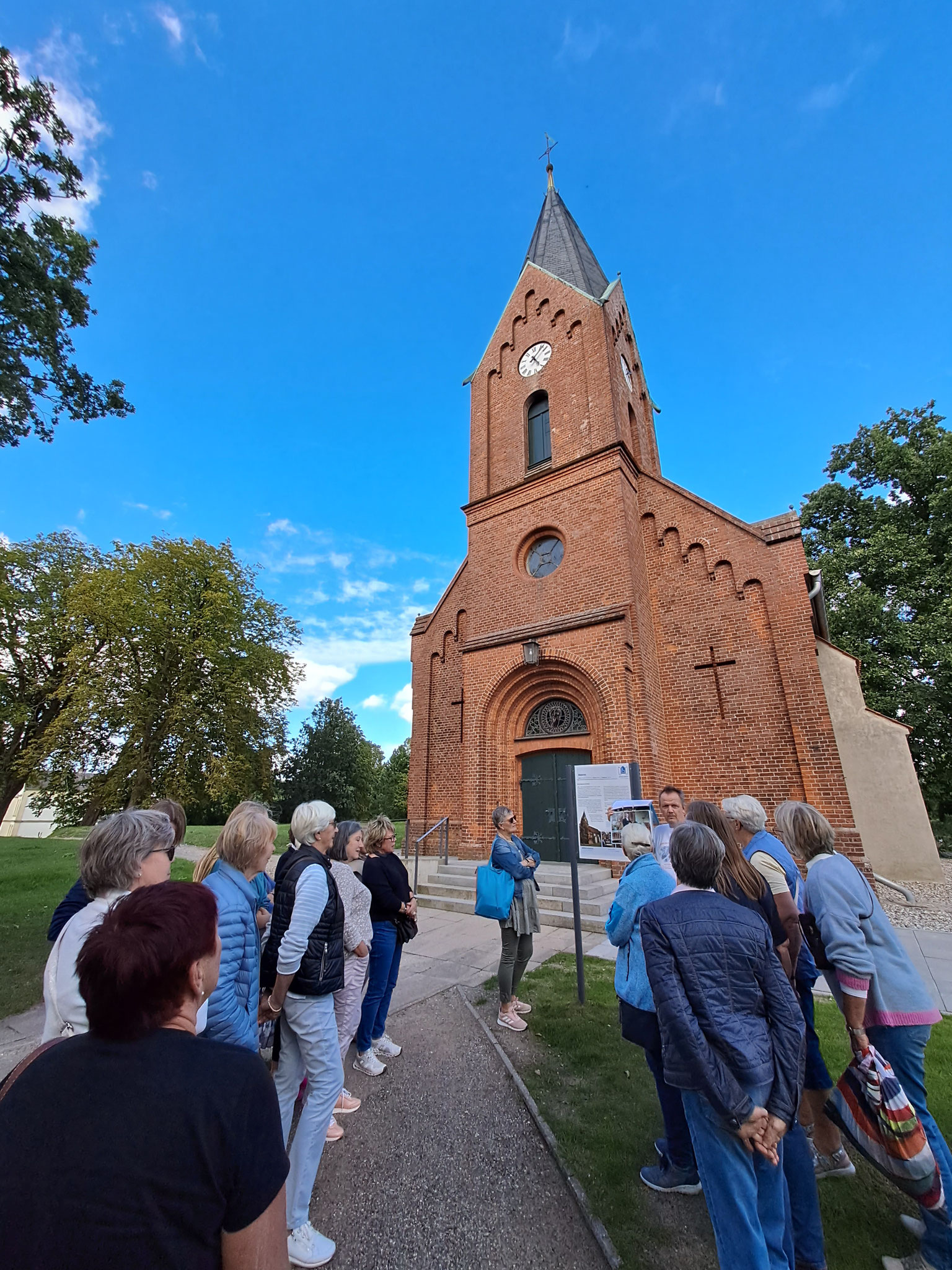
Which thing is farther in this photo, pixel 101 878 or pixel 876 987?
pixel 876 987

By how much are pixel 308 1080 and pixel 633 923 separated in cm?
193

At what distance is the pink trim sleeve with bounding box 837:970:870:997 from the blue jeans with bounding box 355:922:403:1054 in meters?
3.08

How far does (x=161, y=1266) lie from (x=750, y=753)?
10.8 metres

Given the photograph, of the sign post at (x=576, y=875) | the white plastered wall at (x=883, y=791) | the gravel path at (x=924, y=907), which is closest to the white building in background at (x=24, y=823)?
the sign post at (x=576, y=875)

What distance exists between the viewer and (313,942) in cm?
278

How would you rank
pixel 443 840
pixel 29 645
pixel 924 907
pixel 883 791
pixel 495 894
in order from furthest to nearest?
pixel 29 645, pixel 443 840, pixel 883 791, pixel 924 907, pixel 495 894

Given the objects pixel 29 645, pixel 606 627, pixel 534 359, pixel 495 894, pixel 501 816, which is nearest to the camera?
pixel 495 894

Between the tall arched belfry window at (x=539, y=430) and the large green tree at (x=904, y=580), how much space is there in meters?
11.3

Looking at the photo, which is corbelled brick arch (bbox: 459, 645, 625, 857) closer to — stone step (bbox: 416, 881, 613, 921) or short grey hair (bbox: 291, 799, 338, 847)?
stone step (bbox: 416, 881, 613, 921)

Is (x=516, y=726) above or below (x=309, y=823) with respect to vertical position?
above

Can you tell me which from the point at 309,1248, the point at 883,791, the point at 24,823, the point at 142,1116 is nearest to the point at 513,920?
the point at 309,1248

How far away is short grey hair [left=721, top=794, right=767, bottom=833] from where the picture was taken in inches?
125

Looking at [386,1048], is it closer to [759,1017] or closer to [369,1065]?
[369,1065]

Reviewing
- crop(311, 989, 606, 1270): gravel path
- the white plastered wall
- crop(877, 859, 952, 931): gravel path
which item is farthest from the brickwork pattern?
crop(311, 989, 606, 1270): gravel path
